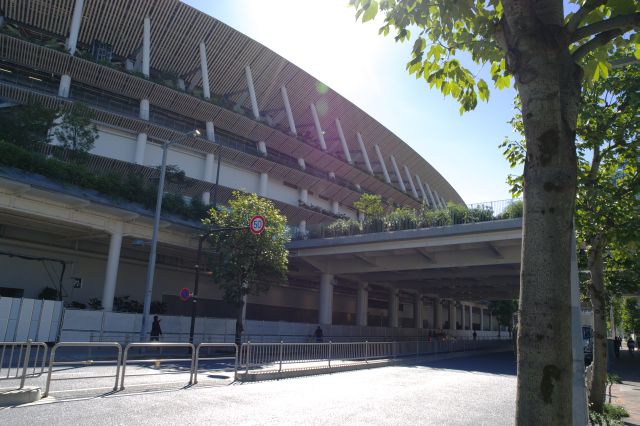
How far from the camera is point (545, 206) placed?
365cm

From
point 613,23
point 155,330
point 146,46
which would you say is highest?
point 146,46

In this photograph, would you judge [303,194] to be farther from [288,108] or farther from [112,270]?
[112,270]

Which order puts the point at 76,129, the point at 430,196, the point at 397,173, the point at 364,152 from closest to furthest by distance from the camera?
the point at 76,129, the point at 364,152, the point at 397,173, the point at 430,196

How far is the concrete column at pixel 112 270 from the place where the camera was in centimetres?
2577

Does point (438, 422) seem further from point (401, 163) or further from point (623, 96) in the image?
point (401, 163)

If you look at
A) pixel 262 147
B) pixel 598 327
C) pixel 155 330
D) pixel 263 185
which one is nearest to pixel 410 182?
pixel 262 147

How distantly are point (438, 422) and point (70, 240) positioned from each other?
2845 cm

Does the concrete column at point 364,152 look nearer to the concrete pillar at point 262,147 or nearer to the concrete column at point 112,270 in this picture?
the concrete pillar at point 262,147

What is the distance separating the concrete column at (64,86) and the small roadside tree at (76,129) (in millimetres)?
3940

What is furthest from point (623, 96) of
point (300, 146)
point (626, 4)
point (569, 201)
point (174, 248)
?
point (300, 146)

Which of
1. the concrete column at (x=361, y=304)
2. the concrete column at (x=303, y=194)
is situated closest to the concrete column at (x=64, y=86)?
the concrete column at (x=303, y=194)

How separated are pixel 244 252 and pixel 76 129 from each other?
1397cm

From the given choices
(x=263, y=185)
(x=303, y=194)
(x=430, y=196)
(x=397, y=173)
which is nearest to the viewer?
(x=263, y=185)

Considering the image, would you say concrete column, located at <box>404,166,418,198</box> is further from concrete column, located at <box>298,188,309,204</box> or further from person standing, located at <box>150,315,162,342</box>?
person standing, located at <box>150,315,162,342</box>
